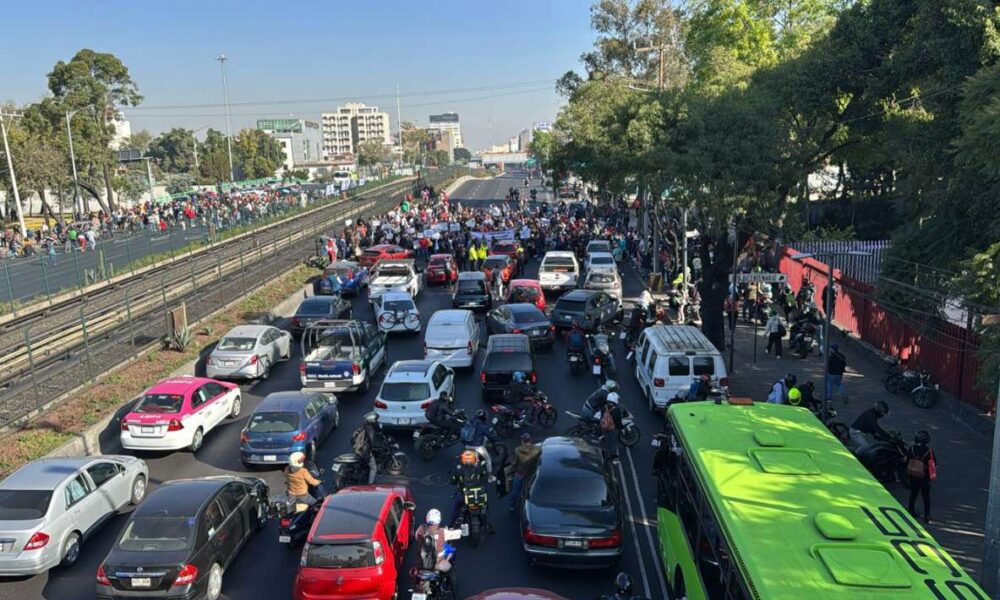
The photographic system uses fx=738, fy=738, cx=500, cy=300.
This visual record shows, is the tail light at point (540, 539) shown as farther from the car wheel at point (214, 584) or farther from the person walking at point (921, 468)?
the person walking at point (921, 468)

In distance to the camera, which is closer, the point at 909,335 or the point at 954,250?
the point at 954,250

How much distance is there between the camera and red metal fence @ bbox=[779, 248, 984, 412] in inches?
651

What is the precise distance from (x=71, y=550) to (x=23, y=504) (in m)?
0.97

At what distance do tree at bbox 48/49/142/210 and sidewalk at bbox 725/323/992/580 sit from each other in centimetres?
5392

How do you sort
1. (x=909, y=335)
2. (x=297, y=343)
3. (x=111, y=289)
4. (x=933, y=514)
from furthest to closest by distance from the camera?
(x=111, y=289), (x=297, y=343), (x=909, y=335), (x=933, y=514)

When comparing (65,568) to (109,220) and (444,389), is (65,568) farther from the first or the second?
(109,220)

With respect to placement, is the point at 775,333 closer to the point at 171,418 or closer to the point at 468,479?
the point at 468,479

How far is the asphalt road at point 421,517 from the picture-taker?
10.3 m

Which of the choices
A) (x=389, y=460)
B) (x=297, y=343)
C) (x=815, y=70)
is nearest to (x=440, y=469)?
(x=389, y=460)

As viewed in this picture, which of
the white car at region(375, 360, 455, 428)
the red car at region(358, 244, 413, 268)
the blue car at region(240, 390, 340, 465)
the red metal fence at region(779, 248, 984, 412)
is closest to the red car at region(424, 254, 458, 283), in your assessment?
the red car at region(358, 244, 413, 268)

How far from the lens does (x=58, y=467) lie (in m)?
11.7

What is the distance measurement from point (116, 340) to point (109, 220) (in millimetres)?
33027

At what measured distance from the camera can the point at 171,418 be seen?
14844 mm

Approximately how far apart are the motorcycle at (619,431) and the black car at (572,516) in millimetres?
4100
